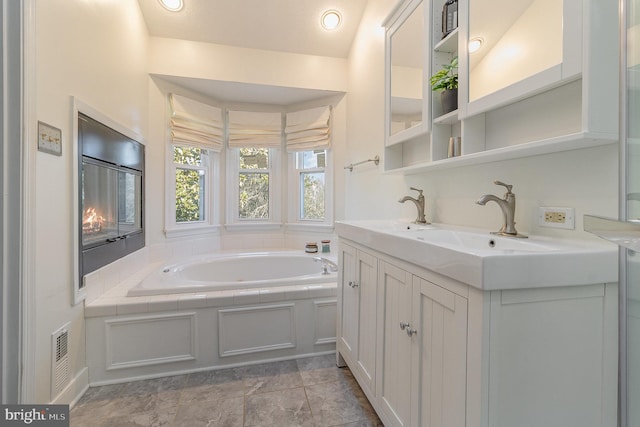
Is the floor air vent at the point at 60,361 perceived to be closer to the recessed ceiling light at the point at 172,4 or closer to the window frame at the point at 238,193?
the window frame at the point at 238,193

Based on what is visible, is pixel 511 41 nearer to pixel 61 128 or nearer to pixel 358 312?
pixel 358 312

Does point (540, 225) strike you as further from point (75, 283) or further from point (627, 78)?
point (75, 283)

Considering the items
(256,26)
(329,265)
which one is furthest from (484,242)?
(256,26)

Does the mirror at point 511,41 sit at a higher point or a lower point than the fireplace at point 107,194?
higher

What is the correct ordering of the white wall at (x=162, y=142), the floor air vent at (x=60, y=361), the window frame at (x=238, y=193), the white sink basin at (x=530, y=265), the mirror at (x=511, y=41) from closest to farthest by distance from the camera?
the white sink basin at (x=530, y=265)
the mirror at (x=511, y=41)
the white wall at (x=162, y=142)
the floor air vent at (x=60, y=361)
the window frame at (x=238, y=193)

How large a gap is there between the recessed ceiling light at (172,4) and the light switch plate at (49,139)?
5.62ft

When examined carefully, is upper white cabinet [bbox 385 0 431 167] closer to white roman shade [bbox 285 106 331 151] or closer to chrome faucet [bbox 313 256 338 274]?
chrome faucet [bbox 313 256 338 274]

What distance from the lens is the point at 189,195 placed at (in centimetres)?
322

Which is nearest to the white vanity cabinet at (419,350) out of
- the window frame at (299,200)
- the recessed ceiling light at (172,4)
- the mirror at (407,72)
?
the mirror at (407,72)

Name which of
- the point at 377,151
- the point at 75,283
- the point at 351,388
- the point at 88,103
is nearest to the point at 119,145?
the point at 88,103

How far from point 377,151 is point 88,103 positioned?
6.65ft

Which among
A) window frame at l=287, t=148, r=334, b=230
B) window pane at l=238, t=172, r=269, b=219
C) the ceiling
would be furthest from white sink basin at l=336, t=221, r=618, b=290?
window pane at l=238, t=172, r=269, b=219

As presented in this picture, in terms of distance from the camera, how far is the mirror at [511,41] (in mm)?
961

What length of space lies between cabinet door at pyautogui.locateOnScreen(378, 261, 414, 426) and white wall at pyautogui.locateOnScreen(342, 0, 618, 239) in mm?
525
